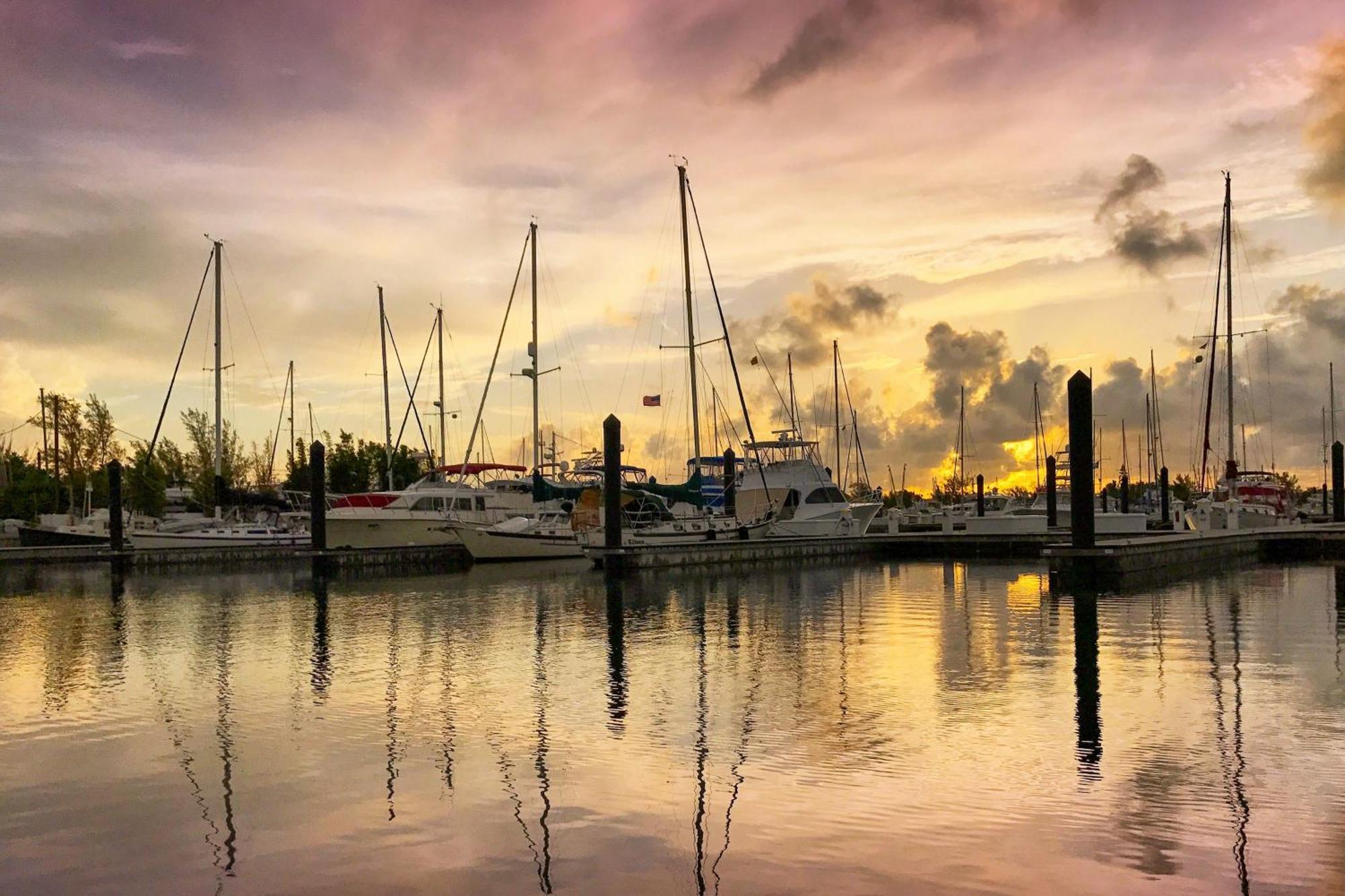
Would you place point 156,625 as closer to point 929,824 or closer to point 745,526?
point 929,824

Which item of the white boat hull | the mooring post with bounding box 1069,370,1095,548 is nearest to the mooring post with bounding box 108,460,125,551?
the white boat hull

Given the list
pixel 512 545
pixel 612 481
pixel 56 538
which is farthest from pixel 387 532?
pixel 56 538

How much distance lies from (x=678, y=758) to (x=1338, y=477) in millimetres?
62876

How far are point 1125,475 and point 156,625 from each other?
80.9 metres

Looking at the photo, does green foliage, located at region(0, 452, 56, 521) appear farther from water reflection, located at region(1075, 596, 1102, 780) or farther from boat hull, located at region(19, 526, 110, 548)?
water reflection, located at region(1075, 596, 1102, 780)

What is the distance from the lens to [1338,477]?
63875mm

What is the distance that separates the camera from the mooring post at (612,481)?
42.3m

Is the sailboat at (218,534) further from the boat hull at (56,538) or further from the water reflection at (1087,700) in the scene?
the water reflection at (1087,700)

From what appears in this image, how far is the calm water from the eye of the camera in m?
8.84

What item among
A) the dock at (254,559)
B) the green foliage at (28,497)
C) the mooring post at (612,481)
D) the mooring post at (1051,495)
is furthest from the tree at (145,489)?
the mooring post at (1051,495)

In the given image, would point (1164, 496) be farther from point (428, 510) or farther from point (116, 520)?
point (116, 520)

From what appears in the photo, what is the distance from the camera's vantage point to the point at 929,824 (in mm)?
9781

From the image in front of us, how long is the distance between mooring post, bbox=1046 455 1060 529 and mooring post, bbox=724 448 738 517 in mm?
17720

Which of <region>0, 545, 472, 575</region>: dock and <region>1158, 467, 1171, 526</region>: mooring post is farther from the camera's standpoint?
<region>1158, 467, 1171, 526</region>: mooring post
